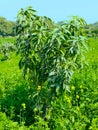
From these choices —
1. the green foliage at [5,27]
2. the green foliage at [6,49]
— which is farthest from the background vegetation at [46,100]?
the green foliage at [5,27]

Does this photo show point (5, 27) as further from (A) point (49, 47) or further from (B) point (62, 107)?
(A) point (49, 47)

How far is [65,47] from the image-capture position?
10703 millimetres

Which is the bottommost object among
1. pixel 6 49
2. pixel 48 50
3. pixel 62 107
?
pixel 62 107

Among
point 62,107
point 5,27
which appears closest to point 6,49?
point 62,107

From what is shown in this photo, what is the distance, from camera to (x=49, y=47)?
10562mm

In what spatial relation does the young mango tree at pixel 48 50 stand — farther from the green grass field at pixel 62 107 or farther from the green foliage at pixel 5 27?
the green foliage at pixel 5 27

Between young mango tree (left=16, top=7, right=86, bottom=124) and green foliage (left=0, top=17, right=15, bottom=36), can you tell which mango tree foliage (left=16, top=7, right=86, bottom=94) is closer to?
young mango tree (left=16, top=7, right=86, bottom=124)

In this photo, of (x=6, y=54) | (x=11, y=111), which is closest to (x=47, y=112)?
(x=11, y=111)

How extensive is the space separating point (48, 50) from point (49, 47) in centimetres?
14

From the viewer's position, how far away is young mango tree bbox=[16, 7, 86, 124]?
10.4 meters

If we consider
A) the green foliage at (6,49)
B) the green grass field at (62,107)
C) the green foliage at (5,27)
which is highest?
the green foliage at (5,27)

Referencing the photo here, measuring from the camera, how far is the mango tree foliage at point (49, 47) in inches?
411

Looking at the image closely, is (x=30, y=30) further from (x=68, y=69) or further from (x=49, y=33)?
(x=68, y=69)

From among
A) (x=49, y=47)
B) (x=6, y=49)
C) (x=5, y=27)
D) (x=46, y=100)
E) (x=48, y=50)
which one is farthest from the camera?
(x=5, y=27)
